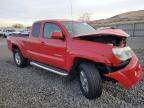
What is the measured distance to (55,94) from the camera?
485 centimetres

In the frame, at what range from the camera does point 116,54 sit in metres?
4.10

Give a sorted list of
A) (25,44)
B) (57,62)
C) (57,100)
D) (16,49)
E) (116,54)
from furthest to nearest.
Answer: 1. (16,49)
2. (25,44)
3. (57,62)
4. (57,100)
5. (116,54)

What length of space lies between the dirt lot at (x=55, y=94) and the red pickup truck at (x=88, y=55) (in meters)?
0.30

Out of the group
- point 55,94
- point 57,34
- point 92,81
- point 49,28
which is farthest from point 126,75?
point 49,28

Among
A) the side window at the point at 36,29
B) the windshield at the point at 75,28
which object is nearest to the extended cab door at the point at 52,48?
the windshield at the point at 75,28

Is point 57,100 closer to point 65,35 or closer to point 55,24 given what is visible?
point 65,35

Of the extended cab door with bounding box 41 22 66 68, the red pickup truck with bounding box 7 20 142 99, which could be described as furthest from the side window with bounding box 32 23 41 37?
the extended cab door with bounding box 41 22 66 68

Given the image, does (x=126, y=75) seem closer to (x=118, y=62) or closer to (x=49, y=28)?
(x=118, y=62)

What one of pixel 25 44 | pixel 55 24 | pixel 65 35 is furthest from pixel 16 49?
pixel 65 35

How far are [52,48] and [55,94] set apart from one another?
4.36 ft

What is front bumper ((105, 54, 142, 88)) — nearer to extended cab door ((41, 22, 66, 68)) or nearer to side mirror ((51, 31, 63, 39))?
extended cab door ((41, 22, 66, 68))

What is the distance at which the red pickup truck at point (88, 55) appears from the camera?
4.16 metres

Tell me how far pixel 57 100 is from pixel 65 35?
1.66m

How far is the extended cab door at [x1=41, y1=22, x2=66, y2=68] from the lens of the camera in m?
5.22
